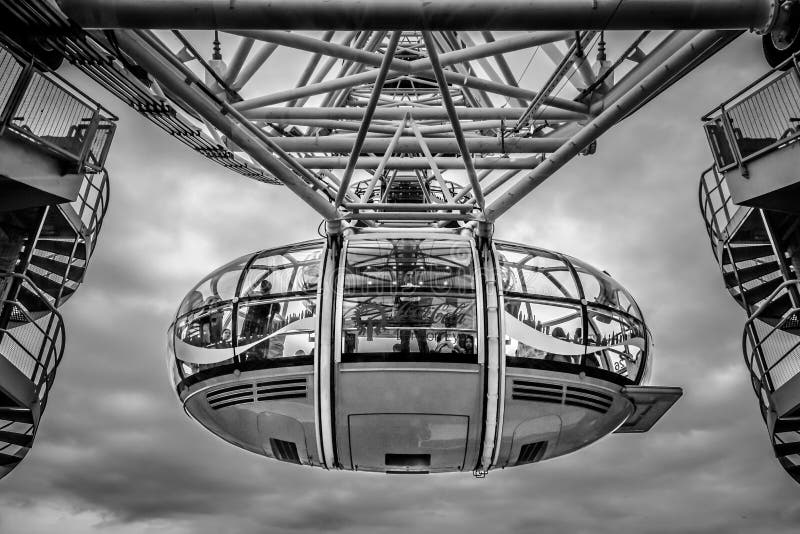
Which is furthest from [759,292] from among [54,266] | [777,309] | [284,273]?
[54,266]

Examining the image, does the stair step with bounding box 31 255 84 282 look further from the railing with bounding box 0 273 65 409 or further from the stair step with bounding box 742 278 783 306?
the stair step with bounding box 742 278 783 306

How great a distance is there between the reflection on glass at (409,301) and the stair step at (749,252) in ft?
24.5

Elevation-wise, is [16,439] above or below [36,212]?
below

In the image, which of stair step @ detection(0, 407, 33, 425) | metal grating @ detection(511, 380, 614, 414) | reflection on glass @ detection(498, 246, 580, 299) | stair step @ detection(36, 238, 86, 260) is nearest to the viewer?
metal grating @ detection(511, 380, 614, 414)

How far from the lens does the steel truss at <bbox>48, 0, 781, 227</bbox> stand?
9789mm

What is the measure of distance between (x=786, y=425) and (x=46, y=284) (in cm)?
1739

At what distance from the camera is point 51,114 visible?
46.0 feet

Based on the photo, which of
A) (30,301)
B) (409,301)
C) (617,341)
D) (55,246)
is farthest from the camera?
(30,301)

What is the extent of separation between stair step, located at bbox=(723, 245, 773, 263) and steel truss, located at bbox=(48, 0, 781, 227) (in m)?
4.44

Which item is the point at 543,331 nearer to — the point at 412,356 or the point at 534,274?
the point at 534,274

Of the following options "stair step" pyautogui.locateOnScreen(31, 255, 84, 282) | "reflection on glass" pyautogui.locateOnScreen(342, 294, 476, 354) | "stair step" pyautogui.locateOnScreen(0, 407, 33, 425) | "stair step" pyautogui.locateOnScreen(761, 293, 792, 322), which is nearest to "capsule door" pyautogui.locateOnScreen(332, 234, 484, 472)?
"reflection on glass" pyautogui.locateOnScreen(342, 294, 476, 354)

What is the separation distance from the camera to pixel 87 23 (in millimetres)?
10023

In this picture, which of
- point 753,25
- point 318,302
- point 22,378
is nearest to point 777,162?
point 753,25

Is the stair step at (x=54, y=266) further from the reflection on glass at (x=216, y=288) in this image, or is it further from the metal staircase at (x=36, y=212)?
the reflection on glass at (x=216, y=288)
